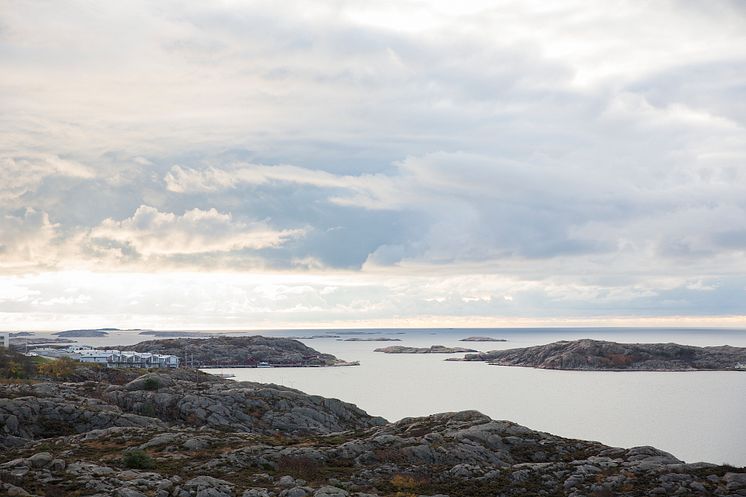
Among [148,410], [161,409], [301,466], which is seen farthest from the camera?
[161,409]

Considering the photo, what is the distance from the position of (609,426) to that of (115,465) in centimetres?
14418

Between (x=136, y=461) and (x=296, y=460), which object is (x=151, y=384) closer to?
(x=136, y=461)

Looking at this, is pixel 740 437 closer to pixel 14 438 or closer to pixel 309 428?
pixel 309 428

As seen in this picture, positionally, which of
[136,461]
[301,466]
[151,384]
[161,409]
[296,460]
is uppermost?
[151,384]

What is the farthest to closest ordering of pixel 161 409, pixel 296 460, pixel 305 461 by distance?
pixel 161 409
pixel 305 461
pixel 296 460

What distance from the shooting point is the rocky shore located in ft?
144

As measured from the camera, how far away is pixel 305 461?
54.1m

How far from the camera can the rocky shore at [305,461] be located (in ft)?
144

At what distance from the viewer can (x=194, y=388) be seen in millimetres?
97750

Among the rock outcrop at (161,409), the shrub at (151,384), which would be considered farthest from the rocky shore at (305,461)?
the shrub at (151,384)

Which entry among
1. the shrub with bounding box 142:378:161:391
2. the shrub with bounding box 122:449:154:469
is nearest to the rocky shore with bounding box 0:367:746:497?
the shrub with bounding box 122:449:154:469

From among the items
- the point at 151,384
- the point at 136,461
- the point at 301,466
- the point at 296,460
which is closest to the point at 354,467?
the point at 301,466

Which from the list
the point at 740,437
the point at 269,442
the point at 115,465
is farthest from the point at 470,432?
the point at 740,437

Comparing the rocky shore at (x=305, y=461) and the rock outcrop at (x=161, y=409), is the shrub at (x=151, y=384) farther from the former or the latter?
the rocky shore at (x=305, y=461)
